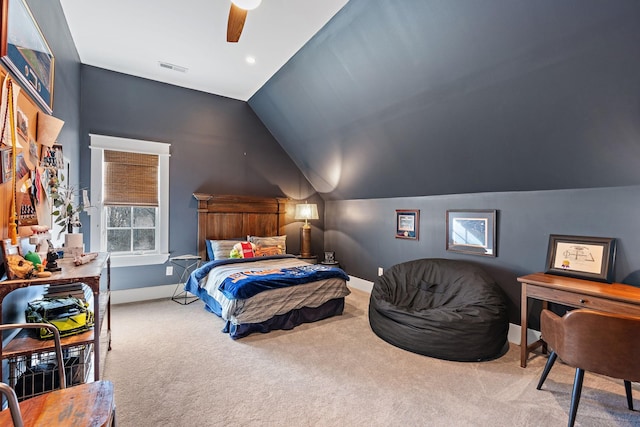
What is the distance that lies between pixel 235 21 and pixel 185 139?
273 cm

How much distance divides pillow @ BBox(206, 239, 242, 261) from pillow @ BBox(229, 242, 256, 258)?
3.1 inches

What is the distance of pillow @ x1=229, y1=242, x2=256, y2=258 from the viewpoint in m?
4.32

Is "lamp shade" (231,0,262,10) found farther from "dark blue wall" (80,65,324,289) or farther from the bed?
"dark blue wall" (80,65,324,289)

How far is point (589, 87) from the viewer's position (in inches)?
84.7

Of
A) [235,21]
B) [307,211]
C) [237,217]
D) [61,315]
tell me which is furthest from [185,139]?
[61,315]

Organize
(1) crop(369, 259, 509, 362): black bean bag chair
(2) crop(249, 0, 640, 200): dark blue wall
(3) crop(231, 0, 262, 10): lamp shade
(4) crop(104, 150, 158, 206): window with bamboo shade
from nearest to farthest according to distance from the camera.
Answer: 1. (3) crop(231, 0, 262, 10): lamp shade
2. (2) crop(249, 0, 640, 200): dark blue wall
3. (1) crop(369, 259, 509, 362): black bean bag chair
4. (4) crop(104, 150, 158, 206): window with bamboo shade

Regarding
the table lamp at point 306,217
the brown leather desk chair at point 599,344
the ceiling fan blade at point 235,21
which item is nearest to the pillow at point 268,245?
the table lamp at point 306,217

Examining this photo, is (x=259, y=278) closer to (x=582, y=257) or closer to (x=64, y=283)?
(x=64, y=283)

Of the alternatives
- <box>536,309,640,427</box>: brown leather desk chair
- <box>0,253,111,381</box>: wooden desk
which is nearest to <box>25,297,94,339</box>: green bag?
<box>0,253,111,381</box>: wooden desk

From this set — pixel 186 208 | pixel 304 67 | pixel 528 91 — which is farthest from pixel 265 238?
pixel 528 91

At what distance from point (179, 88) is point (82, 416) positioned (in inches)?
171

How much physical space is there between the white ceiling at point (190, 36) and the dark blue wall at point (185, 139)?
0.92ft

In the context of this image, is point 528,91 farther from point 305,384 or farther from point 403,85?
point 305,384

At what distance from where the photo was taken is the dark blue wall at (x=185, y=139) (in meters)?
4.00
